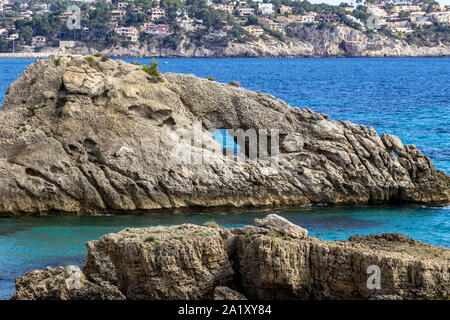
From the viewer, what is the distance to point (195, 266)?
18.8m

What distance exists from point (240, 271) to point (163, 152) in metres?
13.0

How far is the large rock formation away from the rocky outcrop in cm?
1087

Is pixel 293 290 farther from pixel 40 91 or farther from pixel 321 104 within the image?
pixel 321 104

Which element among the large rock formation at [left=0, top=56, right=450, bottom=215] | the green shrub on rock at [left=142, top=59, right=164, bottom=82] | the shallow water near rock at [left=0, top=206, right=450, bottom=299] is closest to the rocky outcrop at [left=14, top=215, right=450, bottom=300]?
the shallow water near rock at [left=0, top=206, right=450, bottom=299]

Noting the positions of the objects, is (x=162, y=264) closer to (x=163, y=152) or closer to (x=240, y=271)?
(x=240, y=271)

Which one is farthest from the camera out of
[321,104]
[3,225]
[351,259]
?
[321,104]

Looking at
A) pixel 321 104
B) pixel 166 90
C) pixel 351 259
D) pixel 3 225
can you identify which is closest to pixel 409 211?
pixel 166 90

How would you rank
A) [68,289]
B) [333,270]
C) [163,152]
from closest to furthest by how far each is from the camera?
[333,270], [68,289], [163,152]

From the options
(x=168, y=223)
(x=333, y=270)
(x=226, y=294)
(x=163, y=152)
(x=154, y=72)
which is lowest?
(x=168, y=223)

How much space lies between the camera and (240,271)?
63.5 feet

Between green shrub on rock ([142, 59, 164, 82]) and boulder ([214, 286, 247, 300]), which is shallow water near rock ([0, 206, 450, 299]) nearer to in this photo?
boulder ([214, 286, 247, 300])

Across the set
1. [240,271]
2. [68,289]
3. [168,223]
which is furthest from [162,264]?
[168,223]

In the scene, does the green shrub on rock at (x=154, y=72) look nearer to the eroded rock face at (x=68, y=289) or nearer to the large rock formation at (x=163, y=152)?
the large rock formation at (x=163, y=152)

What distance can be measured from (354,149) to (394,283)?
16104 millimetres
